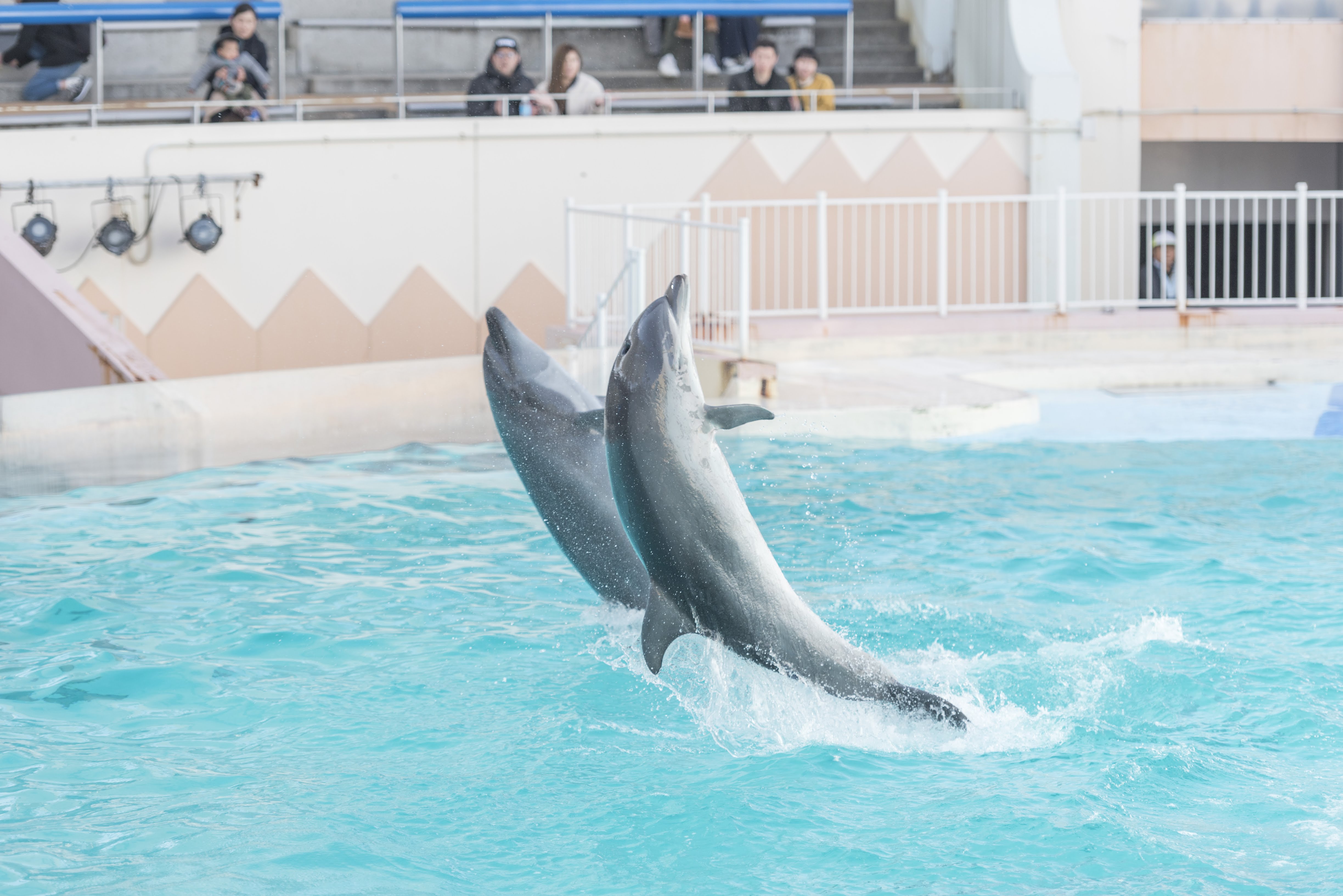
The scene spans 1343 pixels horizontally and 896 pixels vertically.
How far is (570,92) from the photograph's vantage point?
1420 centimetres

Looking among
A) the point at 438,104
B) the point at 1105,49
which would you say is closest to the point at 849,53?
the point at 1105,49

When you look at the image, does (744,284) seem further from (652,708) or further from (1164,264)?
(652,708)

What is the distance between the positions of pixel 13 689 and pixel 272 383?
4394 mm

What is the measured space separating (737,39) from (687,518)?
41.7 ft

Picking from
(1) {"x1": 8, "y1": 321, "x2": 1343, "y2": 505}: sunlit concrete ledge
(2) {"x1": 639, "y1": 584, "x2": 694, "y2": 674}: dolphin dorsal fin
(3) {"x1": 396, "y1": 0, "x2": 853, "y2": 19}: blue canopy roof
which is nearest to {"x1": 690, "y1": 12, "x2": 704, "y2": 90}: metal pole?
(3) {"x1": 396, "y1": 0, "x2": 853, "y2": 19}: blue canopy roof

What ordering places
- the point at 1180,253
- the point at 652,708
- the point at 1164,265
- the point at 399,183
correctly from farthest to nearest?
the point at 399,183
the point at 1164,265
the point at 1180,253
the point at 652,708

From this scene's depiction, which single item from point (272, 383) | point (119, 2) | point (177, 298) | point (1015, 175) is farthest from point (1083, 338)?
point (119, 2)

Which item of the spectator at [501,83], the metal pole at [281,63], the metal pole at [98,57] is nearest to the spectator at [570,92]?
the spectator at [501,83]

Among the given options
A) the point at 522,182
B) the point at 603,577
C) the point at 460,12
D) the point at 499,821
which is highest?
the point at 460,12

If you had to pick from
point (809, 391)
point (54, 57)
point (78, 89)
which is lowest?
point (809, 391)

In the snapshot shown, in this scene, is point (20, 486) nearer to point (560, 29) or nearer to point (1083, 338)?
point (1083, 338)

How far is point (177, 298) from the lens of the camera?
13.8 metres

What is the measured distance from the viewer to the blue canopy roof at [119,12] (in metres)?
13.7

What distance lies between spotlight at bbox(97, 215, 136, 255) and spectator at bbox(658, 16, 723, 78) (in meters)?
5.70
